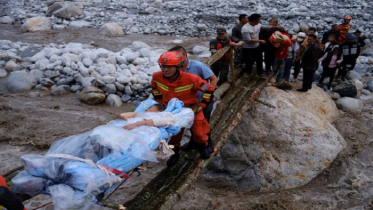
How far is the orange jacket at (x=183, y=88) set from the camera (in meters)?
3.52

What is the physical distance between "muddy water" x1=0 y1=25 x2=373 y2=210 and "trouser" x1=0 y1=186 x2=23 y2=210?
4.30ft

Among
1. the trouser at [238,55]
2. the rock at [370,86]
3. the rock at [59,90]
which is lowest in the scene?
the rock at [370,86]

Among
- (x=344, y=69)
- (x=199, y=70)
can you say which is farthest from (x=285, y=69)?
(x=199, y=70)

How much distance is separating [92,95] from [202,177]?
10.9 ft

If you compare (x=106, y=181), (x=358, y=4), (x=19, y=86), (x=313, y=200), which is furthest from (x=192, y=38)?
(x=106, y=181)

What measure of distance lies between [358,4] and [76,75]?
13.1 m

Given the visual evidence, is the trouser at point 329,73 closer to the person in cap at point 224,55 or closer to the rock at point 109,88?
the person in cap at point 224,55

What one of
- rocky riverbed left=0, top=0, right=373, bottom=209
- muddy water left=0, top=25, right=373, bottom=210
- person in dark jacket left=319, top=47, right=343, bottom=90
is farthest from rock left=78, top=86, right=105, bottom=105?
person in dark jacket left=319, top=47, right=343, bottom=90

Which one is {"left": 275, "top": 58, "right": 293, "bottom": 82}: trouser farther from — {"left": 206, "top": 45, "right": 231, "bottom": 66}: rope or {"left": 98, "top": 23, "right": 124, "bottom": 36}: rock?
{"left": 98, "top": 23, "right": 124, "bottom": 36}: rock

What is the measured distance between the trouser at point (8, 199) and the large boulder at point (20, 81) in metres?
6.40

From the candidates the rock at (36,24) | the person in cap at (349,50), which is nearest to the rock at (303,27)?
the person in cap at (349,50)

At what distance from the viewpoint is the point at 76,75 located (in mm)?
8250

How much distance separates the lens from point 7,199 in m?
2.22

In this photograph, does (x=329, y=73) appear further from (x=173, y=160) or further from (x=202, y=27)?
(x=202, y=27)
